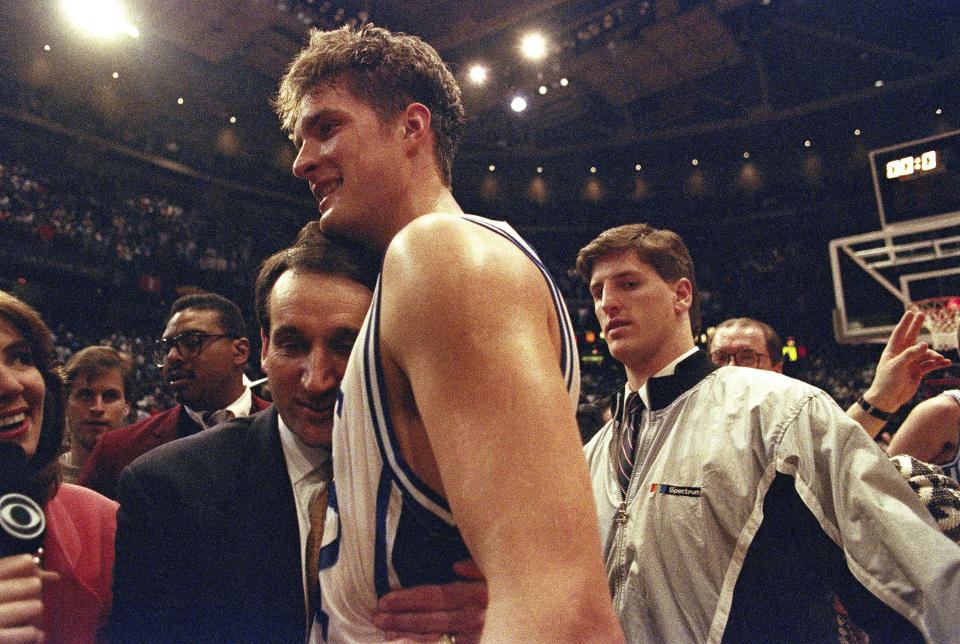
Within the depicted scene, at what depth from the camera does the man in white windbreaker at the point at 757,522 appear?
1.55m

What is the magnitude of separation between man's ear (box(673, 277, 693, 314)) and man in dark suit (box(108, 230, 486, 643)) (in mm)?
1436

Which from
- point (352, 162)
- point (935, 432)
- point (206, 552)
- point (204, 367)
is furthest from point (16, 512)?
point (935, 432)

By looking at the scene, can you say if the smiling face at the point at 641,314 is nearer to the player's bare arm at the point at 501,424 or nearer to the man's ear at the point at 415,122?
the man's ear at the point at 415,122

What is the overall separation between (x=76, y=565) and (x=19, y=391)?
17.9 inches

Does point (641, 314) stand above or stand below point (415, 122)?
below

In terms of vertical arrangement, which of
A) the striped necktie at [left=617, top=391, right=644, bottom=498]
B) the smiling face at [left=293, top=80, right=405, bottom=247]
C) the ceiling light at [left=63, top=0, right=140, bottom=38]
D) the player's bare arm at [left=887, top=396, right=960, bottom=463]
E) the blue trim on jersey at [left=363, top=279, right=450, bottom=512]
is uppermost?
the ceiling light at [left=63, top=0, right=140, bottom=38]

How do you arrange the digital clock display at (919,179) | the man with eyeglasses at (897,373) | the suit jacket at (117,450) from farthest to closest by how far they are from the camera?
the digital clock display at (919,179)
the suit jacket at (117,450)
the man with eyeglasses at (897,373)

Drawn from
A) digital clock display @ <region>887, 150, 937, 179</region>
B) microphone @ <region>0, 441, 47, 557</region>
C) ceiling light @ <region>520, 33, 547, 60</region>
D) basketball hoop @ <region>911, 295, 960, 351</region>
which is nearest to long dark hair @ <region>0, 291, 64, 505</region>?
microphone @ <region>0, 441, 47, 557</region>

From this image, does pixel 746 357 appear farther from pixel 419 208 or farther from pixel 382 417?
pixel 382 417

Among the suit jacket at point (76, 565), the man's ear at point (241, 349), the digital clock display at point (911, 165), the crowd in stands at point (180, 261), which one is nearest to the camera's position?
the suit jacket at point (76, 565)

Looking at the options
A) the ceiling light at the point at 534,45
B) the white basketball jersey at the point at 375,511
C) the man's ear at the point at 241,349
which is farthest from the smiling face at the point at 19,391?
the ceiling light at the point at 534,45

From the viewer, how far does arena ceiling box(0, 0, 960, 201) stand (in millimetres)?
12883

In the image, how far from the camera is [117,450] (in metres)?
2.86

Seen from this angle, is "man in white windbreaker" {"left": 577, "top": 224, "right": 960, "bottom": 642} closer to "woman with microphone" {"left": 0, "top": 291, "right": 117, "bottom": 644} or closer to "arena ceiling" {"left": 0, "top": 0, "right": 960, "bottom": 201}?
"woman with microphone" {"left": 0, "top": 291, "right": 117, "bottom": 644}
